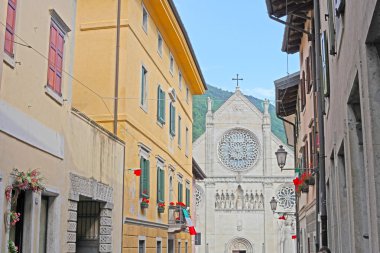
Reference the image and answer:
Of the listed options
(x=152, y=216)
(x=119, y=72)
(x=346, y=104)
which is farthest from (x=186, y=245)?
(x=346, y=104)

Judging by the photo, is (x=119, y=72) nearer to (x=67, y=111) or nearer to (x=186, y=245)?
(x=67, y=111)

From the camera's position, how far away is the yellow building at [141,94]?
16.5 metres

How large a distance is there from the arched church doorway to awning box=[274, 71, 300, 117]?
35.2 metres

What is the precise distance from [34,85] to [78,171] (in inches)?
113

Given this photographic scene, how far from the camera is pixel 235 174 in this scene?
63.3 metres

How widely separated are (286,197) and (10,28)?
5569 centimetres

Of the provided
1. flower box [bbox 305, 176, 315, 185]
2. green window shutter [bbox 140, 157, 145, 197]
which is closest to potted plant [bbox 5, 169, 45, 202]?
green window shutter [bbox 140, 157, 145, 197]

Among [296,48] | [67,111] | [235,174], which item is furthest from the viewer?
[235,174]

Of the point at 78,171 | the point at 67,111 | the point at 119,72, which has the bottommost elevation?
the point at 78,171

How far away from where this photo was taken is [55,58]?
423 inches

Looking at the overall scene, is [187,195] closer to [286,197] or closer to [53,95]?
[53,95]

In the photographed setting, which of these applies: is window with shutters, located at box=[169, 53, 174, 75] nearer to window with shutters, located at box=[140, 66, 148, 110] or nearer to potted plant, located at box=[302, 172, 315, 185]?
window with shutters, located at box=[140, 66, 148, 110]

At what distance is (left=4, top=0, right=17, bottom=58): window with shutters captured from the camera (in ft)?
28.2

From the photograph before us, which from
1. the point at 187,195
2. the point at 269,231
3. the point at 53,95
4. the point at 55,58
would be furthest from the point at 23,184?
the point at 269,231
